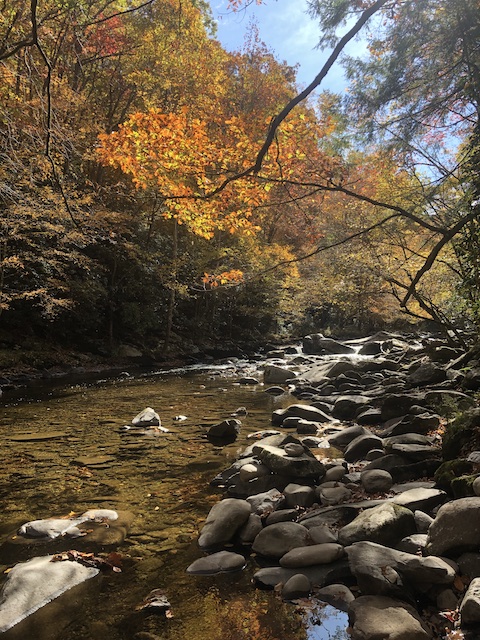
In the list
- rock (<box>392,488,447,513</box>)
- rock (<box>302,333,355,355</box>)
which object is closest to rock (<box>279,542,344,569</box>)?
rock (<box>392,488,447,513</box>)

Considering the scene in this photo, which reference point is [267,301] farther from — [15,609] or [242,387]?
[15,609]

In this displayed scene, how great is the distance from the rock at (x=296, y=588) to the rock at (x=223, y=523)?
0.85 m

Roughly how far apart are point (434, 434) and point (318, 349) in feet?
56.2

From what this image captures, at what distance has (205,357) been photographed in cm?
1941

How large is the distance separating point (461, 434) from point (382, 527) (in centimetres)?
167

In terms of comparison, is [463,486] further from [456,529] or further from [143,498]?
[143,498]

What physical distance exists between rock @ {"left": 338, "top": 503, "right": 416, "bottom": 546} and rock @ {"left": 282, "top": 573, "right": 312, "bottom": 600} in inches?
19.3

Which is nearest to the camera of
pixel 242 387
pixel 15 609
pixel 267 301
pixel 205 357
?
pixel 15 609

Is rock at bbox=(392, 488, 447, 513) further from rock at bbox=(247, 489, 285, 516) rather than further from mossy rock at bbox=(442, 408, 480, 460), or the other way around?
rock at bbox=(247, 489, 285, 516)

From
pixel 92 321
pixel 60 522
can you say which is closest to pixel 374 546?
pixel 60 522

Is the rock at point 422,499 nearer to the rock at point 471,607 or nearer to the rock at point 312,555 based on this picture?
the rock at point 312,555

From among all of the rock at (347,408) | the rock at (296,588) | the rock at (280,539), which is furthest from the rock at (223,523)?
the rock at (347,408)

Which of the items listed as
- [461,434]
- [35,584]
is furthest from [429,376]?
[35,584]

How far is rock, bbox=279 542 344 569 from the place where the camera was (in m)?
2.97
